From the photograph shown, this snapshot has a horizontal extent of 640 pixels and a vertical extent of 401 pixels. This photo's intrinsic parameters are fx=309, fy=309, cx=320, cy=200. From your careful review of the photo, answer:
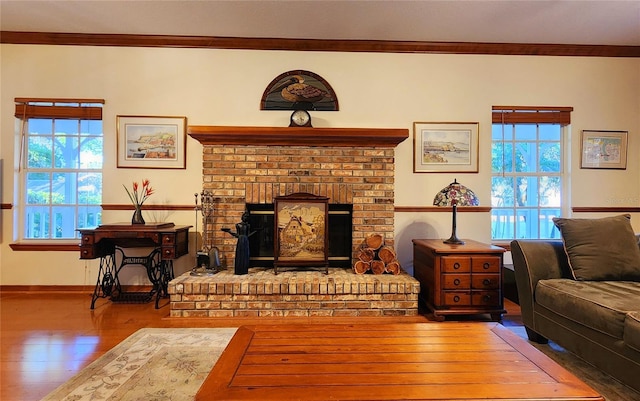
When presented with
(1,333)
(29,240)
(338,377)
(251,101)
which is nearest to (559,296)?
(338,377)

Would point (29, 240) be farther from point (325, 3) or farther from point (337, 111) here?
point (325, 3)

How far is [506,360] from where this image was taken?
4.03 ft

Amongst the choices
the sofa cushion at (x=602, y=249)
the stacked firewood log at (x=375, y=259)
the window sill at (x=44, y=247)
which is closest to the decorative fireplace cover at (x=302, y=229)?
the stacked firewood log at (x=375, y=259)

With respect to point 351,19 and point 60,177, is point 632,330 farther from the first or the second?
point 60,177

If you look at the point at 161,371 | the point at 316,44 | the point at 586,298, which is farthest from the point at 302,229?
the point at 586,298

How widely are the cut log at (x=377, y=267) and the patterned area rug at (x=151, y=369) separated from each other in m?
1.38

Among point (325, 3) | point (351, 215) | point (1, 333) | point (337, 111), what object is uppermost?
point (325, 3)

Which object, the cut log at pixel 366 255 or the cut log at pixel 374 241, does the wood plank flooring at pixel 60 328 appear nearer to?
the cut log at pixel 366 255

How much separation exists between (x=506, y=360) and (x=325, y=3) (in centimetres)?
285

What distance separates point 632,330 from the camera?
1.47m

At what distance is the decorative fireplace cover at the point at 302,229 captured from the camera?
2904 millimetres

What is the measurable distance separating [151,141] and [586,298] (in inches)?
150

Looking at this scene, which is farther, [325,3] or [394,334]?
[325,3]

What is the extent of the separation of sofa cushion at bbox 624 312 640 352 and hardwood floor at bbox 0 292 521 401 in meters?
1.14
